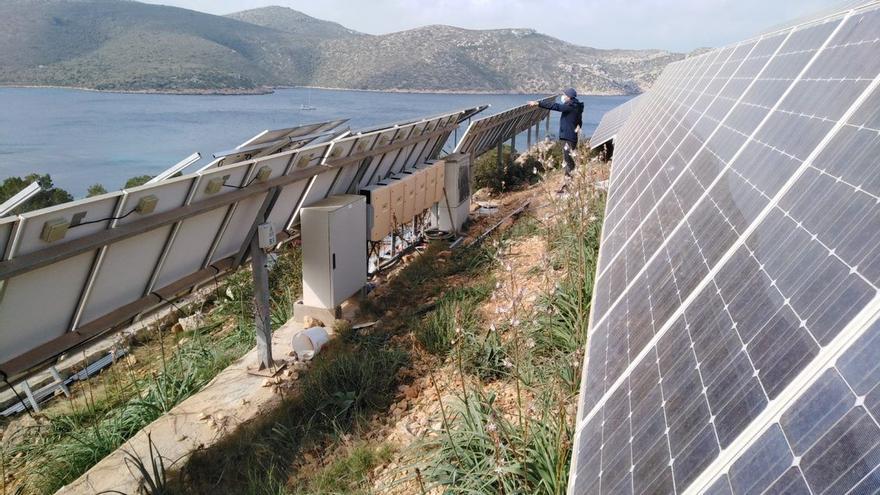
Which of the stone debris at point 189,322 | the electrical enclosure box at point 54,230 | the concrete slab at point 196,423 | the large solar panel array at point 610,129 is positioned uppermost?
the large solar panel array at point 610,129

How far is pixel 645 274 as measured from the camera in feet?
14.0

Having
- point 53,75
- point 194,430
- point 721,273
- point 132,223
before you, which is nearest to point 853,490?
point 721,273

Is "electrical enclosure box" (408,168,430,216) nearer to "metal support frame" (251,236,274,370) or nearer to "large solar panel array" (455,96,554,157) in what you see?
"large solar panel array" (455,96,554,157)

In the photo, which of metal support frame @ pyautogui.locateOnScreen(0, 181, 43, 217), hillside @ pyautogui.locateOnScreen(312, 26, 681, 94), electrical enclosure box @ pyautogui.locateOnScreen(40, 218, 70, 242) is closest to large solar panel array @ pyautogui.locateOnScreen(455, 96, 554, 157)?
metal support frame @ pyautogui.locateOnScreen(0, 181, 43, 217)

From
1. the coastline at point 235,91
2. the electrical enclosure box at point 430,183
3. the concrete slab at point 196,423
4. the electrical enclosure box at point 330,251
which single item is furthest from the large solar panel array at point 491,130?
the coastline at point 235,91

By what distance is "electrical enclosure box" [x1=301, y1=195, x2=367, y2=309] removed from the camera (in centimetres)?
927

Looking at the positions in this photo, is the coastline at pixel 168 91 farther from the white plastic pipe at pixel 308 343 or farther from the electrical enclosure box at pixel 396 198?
the white plastic pipe at pixel 308 343

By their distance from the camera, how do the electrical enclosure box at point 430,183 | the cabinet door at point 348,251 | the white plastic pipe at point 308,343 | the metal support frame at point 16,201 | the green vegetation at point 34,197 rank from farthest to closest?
the green vegetation at point 34,197, the electrical enclosure box at point 430,183, the cabinet door at point 348,251, the white plastic pipe at point 308,343, the metal support frame at point 16,201

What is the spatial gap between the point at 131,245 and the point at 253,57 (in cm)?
13273

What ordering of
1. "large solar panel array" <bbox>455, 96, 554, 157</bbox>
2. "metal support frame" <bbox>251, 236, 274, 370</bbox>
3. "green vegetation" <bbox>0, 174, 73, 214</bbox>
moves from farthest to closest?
"green vegetation" <bbox>0, 174, 73, 214</bbox> → "large solar panel array" <bbox>455, 96, 554, 157</bbox> → "metal support frame" <bbox>251, 236, 274, 370</bbox>

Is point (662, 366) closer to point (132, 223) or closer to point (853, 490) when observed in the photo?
point (853, 490)

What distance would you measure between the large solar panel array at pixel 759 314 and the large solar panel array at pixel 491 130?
10813mm

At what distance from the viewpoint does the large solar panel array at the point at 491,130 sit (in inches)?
691

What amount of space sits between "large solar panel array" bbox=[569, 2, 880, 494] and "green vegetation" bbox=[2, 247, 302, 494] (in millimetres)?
5424
